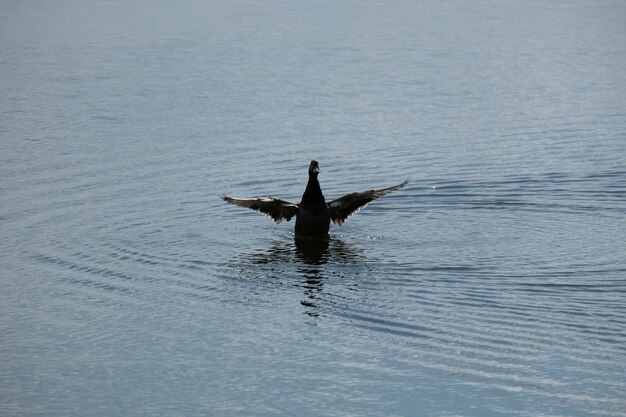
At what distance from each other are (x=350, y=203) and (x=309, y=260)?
4.75ft

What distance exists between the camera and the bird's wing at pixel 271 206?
15.0 metres

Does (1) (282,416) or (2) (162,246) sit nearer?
(1) (282,416)

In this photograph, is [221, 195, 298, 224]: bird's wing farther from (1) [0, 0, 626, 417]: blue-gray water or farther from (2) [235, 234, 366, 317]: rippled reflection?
(2) [235, 234, 366, 317]: rippled reflection

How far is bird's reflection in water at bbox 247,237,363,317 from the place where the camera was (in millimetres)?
12976

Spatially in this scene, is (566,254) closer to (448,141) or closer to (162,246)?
(162,246)

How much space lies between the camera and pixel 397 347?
34.5 ft

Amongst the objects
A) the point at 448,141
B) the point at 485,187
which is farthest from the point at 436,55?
the point at 485,187

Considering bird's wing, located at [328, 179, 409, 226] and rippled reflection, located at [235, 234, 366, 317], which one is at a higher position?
bird's wing, located at [328, 179, 409, 226]

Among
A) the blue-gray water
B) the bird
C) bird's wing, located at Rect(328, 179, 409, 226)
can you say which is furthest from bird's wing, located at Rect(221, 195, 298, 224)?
bird's wing, located at Rect(328, 179, 409, 226)

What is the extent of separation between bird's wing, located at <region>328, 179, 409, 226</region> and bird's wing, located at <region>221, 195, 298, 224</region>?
507 millimetres

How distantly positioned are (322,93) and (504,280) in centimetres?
1306

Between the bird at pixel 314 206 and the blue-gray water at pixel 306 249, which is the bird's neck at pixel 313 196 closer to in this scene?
the bird at pixel 314 206

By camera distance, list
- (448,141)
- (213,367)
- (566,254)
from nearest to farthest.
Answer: (213,367), (566,254), (448,141)

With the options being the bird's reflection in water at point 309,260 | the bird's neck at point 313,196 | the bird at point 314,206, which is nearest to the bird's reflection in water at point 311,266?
the bird's reflection in water at point 309,260
